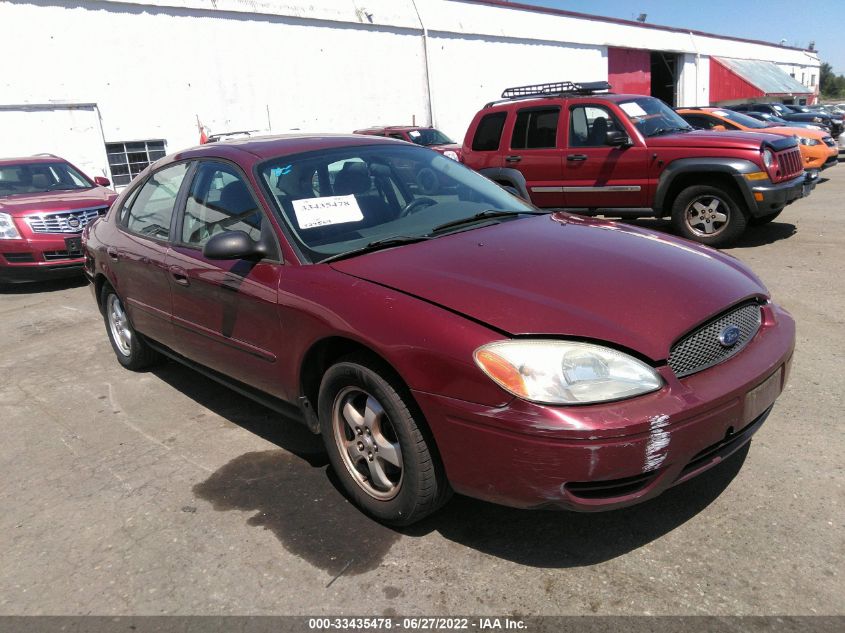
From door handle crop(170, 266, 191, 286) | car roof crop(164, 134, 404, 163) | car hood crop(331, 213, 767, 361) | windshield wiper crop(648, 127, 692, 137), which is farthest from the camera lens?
windshield wiper crop(648, 127, 692, 137)

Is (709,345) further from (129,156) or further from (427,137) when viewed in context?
(129,156)

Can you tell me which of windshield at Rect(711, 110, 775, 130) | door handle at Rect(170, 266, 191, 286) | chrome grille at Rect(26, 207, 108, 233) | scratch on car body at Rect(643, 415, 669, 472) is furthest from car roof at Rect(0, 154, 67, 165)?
windshield at Rect(711, 110, 775, 130)

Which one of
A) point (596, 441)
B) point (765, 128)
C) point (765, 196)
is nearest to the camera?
point (596, 441)

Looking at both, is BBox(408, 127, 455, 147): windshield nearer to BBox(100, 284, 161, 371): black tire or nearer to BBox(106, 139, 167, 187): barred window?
BBox(106, 139, 167, 187): barred window

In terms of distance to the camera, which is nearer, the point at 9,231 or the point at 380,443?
the point at 380,443

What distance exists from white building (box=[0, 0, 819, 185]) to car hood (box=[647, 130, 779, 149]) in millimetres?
9245

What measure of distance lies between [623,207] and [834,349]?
4.26 meters

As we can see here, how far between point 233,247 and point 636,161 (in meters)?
Answer: 6.39

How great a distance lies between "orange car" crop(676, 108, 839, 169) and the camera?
42.7ft

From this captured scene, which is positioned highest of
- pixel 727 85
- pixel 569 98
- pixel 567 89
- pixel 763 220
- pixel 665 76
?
pixel 665 76

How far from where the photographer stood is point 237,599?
2523mm

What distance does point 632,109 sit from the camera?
8461mm

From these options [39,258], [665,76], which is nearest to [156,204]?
[39,258]

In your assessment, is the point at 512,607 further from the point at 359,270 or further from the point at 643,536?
the point at 359,270
